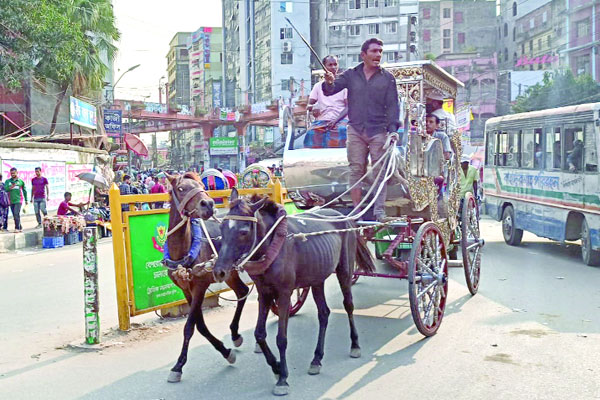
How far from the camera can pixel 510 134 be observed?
590 inches

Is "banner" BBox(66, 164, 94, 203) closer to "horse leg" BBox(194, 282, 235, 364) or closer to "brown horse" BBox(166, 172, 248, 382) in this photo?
"brown horse" BBox(166, 172, 248, 382)

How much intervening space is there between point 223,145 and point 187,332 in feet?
187

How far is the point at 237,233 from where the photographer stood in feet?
16.1

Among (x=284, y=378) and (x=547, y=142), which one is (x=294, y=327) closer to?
(x=284, y=378)

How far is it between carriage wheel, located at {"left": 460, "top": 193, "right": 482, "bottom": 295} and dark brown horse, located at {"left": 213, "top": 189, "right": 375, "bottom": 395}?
307 centimetres

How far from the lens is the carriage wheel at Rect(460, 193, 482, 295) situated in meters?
8.66

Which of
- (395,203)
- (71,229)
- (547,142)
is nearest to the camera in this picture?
(395,203)

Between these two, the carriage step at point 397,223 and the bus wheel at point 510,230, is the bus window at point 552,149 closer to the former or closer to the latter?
the bus wheel at point 510,230

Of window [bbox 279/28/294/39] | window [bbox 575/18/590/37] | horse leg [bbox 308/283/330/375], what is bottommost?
horse leg [bbox 308/283/330/375]

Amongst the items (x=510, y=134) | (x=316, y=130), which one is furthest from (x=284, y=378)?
(x=510, y=134)

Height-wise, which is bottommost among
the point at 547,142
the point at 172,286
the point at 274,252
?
the point at 172,286

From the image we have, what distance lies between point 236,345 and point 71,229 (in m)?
12.4

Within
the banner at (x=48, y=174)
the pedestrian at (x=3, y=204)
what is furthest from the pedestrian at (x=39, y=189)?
the banner at (x=48, y=174)

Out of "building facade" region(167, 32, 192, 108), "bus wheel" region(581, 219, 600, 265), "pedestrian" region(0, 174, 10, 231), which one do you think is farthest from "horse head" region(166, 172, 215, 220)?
"building facade" region(167, 32, 192, 108)
